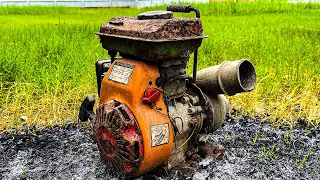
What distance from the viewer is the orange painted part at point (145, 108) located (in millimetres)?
1822

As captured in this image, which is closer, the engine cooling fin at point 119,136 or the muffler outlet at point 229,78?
the engine cooling fin at point 119,136

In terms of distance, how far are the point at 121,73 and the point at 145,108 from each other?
9.0 inches

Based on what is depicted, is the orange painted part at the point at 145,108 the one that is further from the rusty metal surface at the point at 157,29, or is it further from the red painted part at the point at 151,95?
the rusty metal surface at the point at 157,29

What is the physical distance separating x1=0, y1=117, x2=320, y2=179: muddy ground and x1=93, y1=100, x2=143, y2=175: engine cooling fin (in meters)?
0.21

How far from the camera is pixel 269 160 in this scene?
90.7 inches

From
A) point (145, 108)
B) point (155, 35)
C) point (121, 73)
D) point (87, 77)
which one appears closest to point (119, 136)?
point (145, 108)

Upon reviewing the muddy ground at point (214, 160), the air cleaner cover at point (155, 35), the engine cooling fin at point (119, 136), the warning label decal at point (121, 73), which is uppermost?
the air cleaner cover at point (155, 35)

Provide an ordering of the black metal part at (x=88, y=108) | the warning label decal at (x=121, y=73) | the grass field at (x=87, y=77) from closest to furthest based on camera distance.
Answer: the warning label decal at (x=121, y=73) < the black metal part at (x=88, y=108) < the grass field at (x=87, y=77)

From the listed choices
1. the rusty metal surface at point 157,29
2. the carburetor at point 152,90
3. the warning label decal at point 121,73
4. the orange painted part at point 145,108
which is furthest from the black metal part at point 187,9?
the warning label decal at point 121,73

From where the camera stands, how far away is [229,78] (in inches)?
80.0

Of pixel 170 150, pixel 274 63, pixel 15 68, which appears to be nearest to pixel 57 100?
pixel 15 68

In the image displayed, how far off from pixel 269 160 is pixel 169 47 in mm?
1032

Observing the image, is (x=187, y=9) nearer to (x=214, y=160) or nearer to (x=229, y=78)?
(x=229, y=78)

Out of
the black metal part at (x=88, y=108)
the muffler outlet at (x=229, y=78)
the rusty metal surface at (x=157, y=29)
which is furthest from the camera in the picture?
the black metal part at (x=88, y=108)
